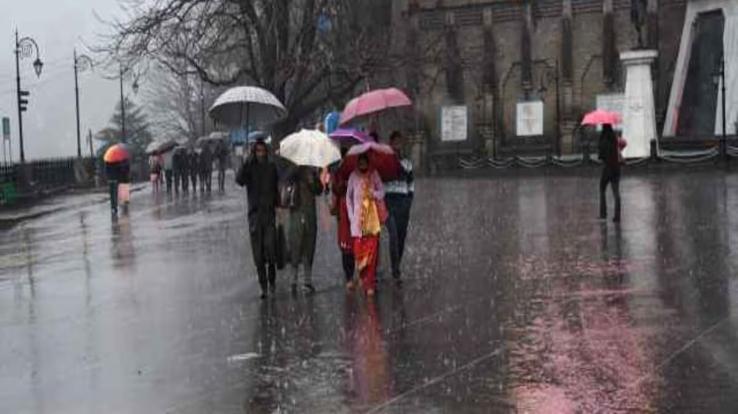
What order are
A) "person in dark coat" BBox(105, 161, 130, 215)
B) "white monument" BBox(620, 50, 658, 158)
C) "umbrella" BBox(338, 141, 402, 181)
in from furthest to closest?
"white monument" BBox(620, 50, 658, 158), "person in dark coat" BBox(105, 161, 130, 215), "umbrella" BBox(338, 141, 402, 181)

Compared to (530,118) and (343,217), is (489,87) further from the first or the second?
(343,217)

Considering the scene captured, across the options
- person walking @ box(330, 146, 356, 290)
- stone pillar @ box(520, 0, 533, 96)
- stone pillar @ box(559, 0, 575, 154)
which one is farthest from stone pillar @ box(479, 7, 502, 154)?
person walking @ box(330, 146, 356, 290)

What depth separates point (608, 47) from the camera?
203 feet

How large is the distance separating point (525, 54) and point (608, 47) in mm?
5208

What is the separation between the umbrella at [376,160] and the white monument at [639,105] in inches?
1186

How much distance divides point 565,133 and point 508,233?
141ft

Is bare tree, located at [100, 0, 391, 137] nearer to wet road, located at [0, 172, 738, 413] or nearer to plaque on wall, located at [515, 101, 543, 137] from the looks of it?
wet road, located at [0, 172, 738, 413]

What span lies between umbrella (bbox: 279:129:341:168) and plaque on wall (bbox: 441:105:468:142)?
49.8 metres

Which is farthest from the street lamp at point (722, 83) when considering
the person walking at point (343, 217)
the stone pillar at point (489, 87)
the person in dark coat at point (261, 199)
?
the person in dark coat at point (261, 199)

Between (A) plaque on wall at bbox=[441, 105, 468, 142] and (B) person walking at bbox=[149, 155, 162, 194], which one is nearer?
(B) person walking at bbox=[149, 155, 162, 194]

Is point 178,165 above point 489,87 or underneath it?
underneath

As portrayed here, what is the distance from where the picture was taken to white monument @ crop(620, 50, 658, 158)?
4128cm

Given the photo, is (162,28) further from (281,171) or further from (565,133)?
(565,133)

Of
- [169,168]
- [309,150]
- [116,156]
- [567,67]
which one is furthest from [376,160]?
[567,67]
